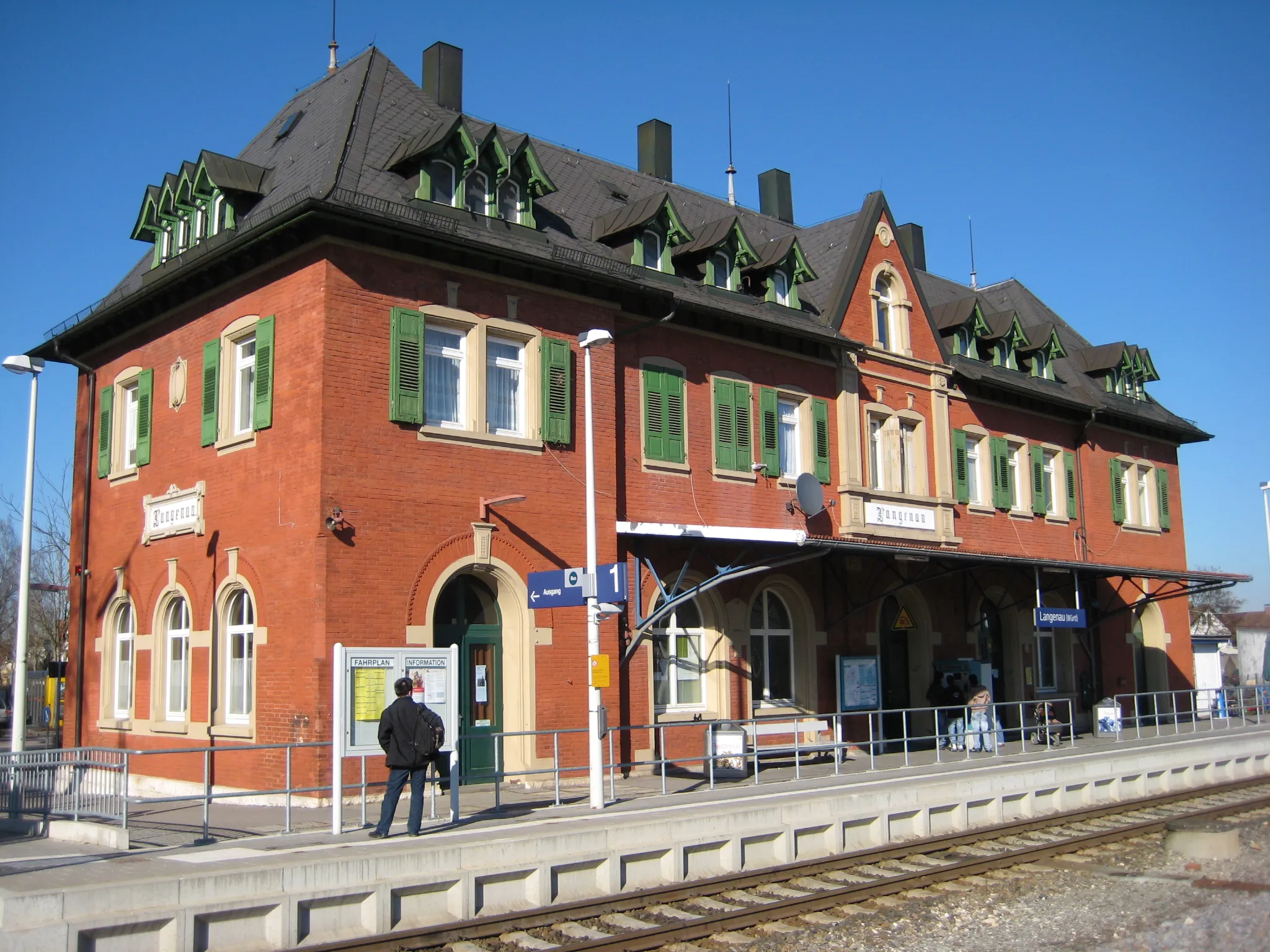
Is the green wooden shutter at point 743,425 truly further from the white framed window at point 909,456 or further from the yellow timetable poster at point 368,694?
the yellow timetable poster at point 368,694

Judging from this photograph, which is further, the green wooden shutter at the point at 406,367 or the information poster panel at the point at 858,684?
the information poster panel at the point at 858,684

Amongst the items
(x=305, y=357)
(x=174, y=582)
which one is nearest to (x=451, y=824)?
(x=305, y=357)

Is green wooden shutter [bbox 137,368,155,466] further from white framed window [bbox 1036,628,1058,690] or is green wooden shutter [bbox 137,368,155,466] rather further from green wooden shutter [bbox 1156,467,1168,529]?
green wooden shutter [bbox 1156,467,1168,529]

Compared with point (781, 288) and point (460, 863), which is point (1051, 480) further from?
point (460, 863)

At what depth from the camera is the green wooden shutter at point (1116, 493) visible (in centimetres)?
3278

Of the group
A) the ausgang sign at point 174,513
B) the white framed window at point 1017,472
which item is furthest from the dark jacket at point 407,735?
the white framed window at point 1017,472

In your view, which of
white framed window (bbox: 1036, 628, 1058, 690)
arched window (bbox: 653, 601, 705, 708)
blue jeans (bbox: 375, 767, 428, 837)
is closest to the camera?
blue jeans (bbox: 375, 767, 428, 837)

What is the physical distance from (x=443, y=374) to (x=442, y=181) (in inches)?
121

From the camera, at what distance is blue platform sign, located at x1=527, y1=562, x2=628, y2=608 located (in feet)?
48.0

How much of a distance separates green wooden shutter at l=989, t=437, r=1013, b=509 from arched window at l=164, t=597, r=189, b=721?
704 inches

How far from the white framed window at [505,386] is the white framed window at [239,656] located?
14.6 ft

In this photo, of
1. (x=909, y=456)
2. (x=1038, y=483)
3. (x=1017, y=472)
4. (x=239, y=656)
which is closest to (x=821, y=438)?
(x=909, y=456)

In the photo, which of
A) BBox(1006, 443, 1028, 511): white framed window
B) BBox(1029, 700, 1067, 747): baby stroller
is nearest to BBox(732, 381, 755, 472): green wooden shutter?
BBox(1029, 700, 1067, 747): baby stroller

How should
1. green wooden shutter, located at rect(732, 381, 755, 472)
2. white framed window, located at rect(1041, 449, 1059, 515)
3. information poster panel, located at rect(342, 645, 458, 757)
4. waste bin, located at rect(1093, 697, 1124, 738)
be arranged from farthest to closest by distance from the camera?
white framed window, located at rect(1041, 449, 1059, 515)
waste bin, located at rect(1093, 697, 1124, 738)
green wooden shutter, located at rect(732, 381, 755, 472)
information poster panel, located at rect(342, 645, 458, 757)
